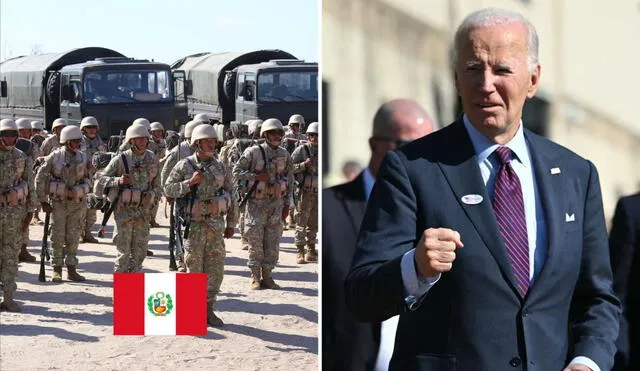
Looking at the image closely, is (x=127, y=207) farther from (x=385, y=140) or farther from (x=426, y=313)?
(x=426, y=313)

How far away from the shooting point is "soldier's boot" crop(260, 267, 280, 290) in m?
10.3

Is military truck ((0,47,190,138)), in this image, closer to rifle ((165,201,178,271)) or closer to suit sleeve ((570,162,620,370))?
rifle ((165,201,178,271))

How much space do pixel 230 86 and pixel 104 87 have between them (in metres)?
1.69

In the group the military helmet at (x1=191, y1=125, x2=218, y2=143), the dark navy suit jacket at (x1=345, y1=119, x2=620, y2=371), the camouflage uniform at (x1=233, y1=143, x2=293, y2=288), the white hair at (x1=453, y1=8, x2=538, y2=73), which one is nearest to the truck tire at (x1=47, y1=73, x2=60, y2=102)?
the camouflage uniform at (x1=233, y1=143, x2=293, y2=288)

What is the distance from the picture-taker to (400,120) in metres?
4.00

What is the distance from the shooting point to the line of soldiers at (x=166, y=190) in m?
8.84

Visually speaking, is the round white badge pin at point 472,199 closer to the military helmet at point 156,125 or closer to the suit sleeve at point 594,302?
the suit sleeve at point 594,302

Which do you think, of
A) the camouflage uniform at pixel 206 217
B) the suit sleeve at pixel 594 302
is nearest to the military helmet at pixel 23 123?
the camouflage uniform at pixel 206 217

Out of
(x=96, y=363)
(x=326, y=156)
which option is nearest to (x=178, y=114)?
(x=96, y=363)

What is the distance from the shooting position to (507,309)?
3078 millimetres

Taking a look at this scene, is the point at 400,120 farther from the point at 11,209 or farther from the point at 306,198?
the point at 306,198

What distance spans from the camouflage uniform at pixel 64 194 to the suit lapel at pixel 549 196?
751 centimetres

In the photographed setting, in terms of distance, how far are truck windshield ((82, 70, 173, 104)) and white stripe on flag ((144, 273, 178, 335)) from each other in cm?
394

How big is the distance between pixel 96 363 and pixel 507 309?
5837 mm
